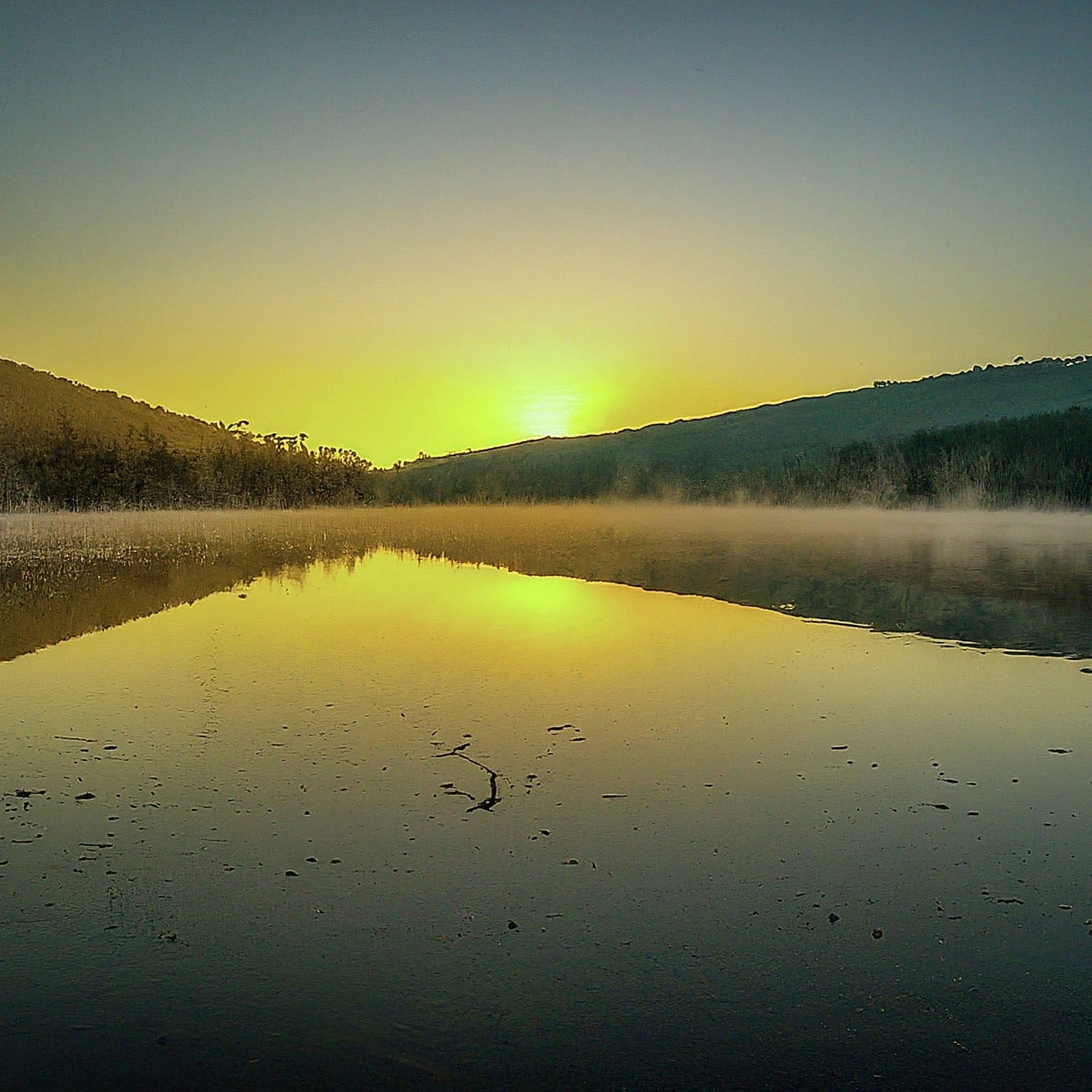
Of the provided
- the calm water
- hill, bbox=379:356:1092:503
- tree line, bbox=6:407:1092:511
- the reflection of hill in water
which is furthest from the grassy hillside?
the calm water

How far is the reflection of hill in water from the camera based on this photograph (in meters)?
9.65

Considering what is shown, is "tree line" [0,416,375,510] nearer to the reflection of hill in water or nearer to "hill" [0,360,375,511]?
"hill" [0,360,375,511]

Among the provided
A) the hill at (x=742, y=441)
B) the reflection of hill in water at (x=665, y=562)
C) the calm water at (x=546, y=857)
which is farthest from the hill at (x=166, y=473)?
the calm water at (x=546, y=857)

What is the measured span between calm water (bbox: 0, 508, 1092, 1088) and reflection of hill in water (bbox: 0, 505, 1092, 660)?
67 centimetres

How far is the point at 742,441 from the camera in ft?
234

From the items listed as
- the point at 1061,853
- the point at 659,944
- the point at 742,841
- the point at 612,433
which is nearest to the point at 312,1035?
the point at 659,944

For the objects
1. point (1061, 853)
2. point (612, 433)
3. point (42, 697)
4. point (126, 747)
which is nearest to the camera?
point (1061, 853)

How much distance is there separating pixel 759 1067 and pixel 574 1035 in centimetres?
47

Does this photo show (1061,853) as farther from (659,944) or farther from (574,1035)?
(574,1035)

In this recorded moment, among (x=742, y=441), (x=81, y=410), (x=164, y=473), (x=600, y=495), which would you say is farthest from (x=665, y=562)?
(x=81, y=410)

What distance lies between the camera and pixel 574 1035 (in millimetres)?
2570

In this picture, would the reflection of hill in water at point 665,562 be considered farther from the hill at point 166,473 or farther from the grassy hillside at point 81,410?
the grassy hillside at point 81,410

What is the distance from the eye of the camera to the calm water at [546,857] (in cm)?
254

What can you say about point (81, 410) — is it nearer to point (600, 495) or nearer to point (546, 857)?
point (600, 495)
